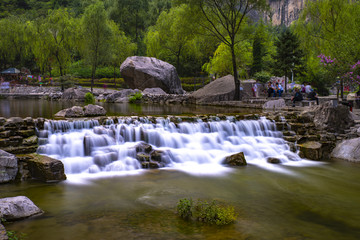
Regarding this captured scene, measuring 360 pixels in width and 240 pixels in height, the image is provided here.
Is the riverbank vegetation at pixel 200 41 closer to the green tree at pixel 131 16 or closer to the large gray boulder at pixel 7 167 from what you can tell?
the green tree at pixel 131 16

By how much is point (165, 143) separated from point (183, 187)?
3715 millimetres

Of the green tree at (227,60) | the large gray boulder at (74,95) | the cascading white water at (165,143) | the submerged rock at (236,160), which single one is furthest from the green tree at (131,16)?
the submerged rock at (236,160)

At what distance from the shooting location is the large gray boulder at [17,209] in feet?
19.4

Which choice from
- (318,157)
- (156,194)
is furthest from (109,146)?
(318,157)

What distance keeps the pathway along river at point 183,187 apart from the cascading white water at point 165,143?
4 centimetres

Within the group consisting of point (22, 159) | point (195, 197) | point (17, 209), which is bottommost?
point (195, 197)

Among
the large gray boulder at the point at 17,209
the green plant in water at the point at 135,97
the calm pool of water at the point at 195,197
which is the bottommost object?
the calm pool of water at the point at 195,197

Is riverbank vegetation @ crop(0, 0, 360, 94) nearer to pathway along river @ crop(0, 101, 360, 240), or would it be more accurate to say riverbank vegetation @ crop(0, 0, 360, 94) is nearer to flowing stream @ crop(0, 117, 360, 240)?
pathway along river @ crop(0, 101, 360, 240)

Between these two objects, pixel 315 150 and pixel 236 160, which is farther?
pixel 315 150

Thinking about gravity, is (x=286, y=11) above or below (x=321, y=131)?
above

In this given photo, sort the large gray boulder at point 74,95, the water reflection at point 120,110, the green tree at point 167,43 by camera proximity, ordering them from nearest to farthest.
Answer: the water reflection at point 120,110 → the large gray boulder at point 74,95 → the green tree at point 167,43

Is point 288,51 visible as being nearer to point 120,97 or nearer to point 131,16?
point 120,97

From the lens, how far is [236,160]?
37.5ft

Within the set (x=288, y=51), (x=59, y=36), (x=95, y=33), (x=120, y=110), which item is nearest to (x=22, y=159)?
(x=120, y=110)
